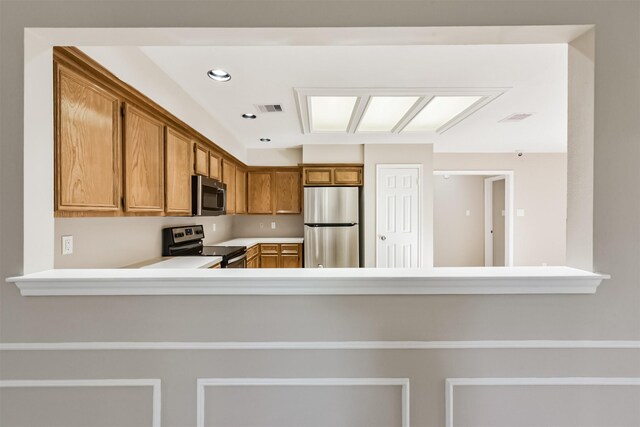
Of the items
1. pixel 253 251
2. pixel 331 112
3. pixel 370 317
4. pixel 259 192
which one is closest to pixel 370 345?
pixel 370 317

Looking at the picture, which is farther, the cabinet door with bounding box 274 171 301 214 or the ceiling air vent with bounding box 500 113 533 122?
the cabinet door with bounding box 274 171 301 214

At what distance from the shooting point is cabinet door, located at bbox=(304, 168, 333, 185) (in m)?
4.62

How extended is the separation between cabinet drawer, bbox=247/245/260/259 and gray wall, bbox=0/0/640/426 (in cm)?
280

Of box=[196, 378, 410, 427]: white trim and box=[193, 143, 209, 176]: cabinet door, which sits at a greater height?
box=[193, 143, 209, 176]: cabinet door

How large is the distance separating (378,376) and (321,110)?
2.78m

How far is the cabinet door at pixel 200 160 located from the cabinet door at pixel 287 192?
1931 mm

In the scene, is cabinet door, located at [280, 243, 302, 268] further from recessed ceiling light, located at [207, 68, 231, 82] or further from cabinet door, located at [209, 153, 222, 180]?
recessed ceiling light, located at [207, 68, 231, 82]

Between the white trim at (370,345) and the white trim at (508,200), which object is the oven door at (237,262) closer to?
the white trim at (370,345)

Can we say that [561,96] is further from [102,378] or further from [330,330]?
Result: [102,378]

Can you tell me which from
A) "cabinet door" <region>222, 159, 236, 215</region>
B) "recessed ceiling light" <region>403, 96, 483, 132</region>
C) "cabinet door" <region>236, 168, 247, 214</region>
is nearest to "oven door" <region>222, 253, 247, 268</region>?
"cabinet door" <region>222, 159, 236, 215</region>

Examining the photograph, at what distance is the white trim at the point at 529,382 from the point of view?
115 centimetres

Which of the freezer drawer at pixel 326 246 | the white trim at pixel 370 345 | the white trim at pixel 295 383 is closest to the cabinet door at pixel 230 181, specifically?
the freezer drawer at pixel 326 246

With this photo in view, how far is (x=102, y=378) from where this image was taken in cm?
114

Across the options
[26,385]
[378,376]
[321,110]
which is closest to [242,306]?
[378,376]
